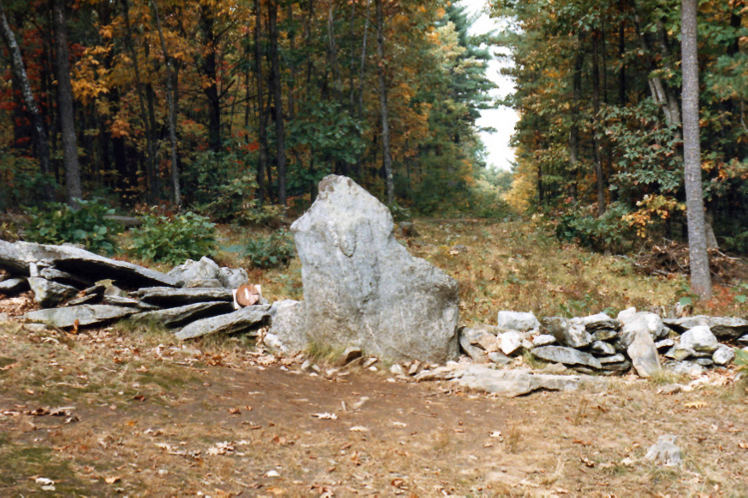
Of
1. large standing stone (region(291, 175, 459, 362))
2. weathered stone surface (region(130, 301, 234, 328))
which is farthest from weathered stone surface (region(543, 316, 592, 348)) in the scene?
weathered stone surface (region(130, 301, 234, 328))

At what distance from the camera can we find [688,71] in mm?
11711

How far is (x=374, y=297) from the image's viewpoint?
805cm

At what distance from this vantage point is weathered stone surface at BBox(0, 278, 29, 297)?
27.5 ft

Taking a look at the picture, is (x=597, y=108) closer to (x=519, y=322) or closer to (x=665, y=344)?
(x=665, y=344)

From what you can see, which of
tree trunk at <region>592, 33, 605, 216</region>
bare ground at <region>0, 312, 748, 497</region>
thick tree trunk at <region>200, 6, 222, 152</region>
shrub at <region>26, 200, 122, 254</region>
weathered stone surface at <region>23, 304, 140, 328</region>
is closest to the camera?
bare ground at <region>0, 312, 748, 497</region>

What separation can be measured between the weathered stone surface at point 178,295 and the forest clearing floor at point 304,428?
0.59 metres

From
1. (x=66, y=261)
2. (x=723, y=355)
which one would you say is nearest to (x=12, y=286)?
(x=66, y=261)

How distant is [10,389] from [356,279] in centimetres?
431

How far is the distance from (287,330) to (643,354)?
5123 millimetres

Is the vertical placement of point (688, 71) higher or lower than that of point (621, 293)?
higher

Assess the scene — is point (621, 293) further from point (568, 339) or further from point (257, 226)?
point (257, 226)

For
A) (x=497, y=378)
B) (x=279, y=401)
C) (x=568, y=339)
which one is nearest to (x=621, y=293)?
(x=568, y=339)

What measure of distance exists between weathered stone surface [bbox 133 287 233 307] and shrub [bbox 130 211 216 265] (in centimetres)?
255

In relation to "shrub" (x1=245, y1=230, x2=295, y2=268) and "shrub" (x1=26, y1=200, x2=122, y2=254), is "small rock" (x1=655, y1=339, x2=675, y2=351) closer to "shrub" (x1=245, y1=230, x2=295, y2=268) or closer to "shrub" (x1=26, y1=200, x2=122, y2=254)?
"shrub" (x1=245, y1=230, x2=295, y2=268)
